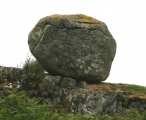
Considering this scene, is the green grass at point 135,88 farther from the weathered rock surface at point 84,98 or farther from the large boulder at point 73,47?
the large boulder at point 73,47

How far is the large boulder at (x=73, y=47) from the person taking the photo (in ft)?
53.3

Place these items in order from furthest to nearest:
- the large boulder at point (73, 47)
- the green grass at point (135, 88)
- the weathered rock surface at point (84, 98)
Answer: the green grass at point (135, 88) < the large boulder at point (73, 47) < the weathered rock surface at point (84, 98)

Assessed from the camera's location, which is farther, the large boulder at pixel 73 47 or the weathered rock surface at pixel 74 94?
the large boulder at pixel 73 47

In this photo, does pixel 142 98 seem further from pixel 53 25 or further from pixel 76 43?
pixel 53 25

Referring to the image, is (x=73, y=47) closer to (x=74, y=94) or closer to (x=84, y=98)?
(x=74, y=94)

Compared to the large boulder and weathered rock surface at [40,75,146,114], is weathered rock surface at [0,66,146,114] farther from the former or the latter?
the large boulder

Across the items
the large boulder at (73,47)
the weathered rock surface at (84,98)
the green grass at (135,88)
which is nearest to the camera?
the weathered rock surface at (84,98)

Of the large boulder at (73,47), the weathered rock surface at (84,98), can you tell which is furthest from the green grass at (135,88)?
the large boulder at (73,47)

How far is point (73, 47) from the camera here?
16.3m

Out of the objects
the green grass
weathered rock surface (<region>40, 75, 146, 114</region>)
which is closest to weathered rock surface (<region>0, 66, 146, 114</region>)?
weathered rock surface (<region>40, 75, 146, 114</region>)

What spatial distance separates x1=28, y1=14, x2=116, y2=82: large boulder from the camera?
1623 cm

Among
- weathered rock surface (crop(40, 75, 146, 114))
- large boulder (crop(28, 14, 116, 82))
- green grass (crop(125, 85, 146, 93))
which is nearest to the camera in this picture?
weathered rock surface (crop(40, 75, 146, 114))

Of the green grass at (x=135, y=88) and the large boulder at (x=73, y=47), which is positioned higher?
the large boulder at (x=73, y=47)

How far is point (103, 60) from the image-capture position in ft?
54.8
